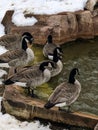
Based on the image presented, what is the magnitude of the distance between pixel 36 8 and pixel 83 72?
4.46 metres

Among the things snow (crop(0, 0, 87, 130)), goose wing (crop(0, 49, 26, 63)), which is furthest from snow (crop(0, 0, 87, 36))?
goose wing (crop(0, 49, 26, 63))

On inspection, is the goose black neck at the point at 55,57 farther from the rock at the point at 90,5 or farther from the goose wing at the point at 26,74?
the rock at the point at 90,5

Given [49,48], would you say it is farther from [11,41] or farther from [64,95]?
[64,95]

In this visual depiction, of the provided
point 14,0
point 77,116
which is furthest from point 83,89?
point 14,0

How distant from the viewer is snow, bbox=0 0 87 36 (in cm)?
1663

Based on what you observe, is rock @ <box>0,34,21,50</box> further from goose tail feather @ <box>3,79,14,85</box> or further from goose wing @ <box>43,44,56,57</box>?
goose tail feather @ <box>3,79,14,85</box>

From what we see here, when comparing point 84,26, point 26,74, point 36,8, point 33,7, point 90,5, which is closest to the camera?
point 26,74

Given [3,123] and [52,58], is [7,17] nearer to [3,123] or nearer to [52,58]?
[52,58]

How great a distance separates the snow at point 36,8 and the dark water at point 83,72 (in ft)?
4.65

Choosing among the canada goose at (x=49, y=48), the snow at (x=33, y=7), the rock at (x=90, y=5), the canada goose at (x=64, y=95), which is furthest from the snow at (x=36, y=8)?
the canada goose at (x=64, y=95)

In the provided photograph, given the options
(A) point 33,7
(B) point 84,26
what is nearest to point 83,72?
(B) point 84,26

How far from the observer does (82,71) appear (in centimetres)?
1391

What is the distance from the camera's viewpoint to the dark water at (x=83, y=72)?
11859 millimetres

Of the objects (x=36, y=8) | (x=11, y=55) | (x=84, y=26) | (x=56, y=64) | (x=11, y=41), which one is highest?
(x=11, y=55)
